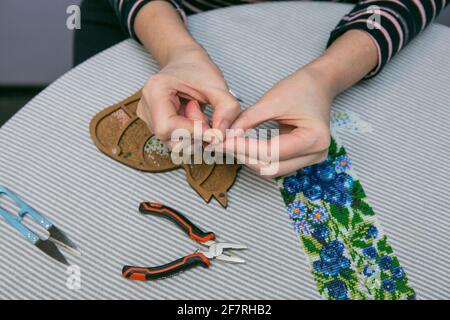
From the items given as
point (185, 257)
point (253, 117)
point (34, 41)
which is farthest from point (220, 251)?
point (34, 41)

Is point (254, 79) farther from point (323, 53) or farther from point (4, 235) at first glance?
point (4, 235)

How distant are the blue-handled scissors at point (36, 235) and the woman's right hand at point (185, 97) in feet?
0.57

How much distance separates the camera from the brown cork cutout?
23.6 inches

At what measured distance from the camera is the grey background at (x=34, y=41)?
48.2 inches

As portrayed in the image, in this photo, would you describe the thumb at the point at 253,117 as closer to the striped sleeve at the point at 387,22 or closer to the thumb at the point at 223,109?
the thumb at the point at 223,109

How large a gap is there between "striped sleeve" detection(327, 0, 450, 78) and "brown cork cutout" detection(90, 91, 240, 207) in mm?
284

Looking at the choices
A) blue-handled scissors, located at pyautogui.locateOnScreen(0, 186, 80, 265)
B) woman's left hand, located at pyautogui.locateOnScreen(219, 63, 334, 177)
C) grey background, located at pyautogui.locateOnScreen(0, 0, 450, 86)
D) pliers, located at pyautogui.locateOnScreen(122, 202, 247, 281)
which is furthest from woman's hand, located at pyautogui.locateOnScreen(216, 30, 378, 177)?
grey background, located at pyautogui.locateOnScreen(0, 0, 450, 86)

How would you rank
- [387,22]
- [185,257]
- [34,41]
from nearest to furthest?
1. [185,257]
2. [387,22]
3. [34,41]

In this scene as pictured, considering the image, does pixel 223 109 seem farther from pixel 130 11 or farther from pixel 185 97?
pixel 130 11

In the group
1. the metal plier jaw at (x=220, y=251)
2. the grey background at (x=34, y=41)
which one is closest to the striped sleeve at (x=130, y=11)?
the metal plier jaw at (x=220, y=251)

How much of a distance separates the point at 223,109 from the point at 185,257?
0.19 meters

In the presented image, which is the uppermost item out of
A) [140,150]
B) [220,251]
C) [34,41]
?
[34,41]

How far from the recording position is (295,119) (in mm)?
579
